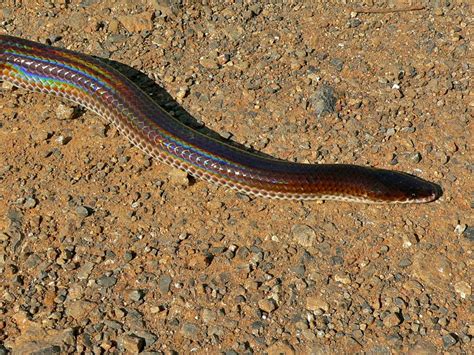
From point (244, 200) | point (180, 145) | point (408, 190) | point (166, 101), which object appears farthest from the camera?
point (166, 101)

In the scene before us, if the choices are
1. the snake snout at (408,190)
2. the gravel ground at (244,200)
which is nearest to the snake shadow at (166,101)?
the gravel ground at (244,200)

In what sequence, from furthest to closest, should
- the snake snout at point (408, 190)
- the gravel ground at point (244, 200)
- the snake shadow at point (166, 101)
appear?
the snake shadow at point (166, 101) < the snake snout at point (408, 190) < the gravel ground at point (244, 200)

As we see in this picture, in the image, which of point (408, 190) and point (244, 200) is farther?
point (244, 200)

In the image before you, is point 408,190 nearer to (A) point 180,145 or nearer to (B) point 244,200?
(B) point 244,200

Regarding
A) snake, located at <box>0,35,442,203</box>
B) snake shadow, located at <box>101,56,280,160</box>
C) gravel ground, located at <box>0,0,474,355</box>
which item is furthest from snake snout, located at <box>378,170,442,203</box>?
snake shadow, located at <box>101,56,280,160</box>

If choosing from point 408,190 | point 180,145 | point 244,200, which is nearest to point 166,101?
point 180,145

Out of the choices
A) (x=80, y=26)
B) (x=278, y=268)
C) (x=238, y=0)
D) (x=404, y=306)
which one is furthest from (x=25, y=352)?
(x=238, y=0)

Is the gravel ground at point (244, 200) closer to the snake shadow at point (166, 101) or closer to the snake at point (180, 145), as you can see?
the snake shadow at point (166, 101)

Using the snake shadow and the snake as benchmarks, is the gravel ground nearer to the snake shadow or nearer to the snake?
the snake shadow
